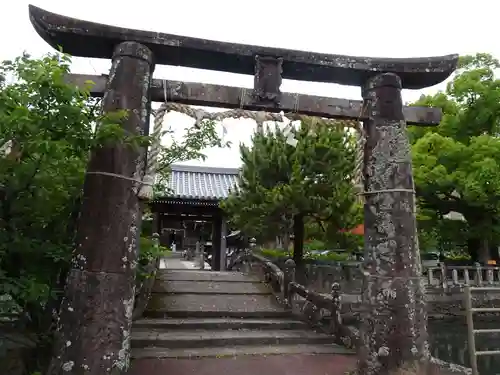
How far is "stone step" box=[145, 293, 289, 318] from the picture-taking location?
8.98 meters

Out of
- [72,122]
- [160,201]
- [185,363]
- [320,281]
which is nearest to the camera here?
[72,122]

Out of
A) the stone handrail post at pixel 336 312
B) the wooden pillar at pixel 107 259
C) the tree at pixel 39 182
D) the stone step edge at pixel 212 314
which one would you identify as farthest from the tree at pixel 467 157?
the tree at pixel 39 182

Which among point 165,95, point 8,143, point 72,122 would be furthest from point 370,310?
point 8,143

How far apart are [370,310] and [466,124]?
14.9 meters

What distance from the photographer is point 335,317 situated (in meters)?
8.17

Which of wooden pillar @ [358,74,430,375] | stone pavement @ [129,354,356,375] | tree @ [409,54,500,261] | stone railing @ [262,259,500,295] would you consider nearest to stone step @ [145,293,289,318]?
stone pavement @ [129,354,356,375]

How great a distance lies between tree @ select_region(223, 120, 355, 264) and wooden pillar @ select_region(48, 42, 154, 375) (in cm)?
708

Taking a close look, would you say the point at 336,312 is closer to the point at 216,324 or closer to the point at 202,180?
the point at 216,324

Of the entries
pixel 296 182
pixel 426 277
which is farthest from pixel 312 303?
pixel 426 277

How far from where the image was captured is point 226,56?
214 inches

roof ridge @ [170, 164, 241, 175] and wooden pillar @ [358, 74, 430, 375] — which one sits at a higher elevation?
roof ridge @ [170, 164, 241, 175]

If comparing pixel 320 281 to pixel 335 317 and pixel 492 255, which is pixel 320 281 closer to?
pixel 335 317

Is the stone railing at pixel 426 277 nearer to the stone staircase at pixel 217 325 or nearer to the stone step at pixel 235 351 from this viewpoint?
the stone staircase at pixel 217 325

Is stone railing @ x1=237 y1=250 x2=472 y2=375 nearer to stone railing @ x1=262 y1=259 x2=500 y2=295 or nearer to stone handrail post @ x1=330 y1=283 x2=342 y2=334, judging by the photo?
stone handrail post @ x1=330 y1=283 x2=342 y2=334
